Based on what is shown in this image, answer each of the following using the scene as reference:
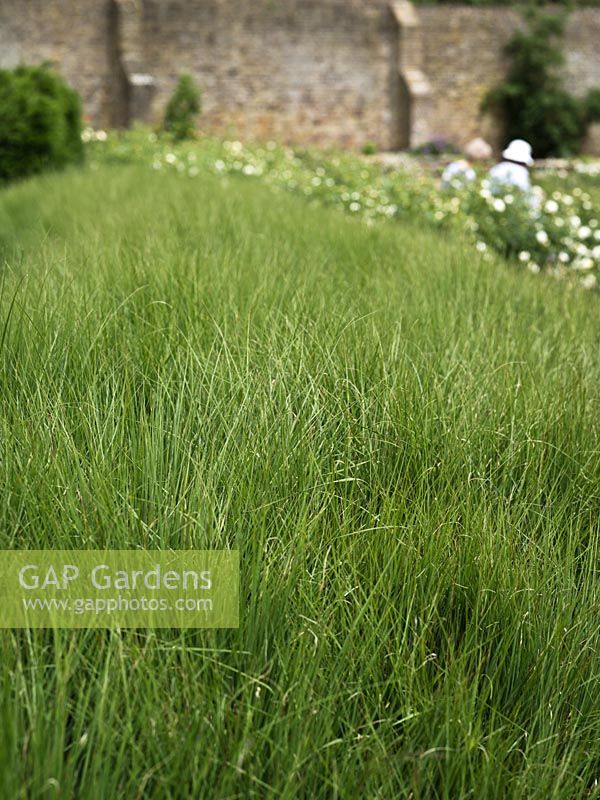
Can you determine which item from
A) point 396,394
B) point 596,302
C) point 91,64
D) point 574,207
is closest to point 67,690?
point 396,394

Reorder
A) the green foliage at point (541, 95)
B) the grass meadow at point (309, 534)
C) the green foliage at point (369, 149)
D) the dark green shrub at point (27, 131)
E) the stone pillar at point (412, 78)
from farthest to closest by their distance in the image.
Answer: the green foliage at point (541, 95) < the green foliage at point (369, 149) < the stone pillar at point (412, 78) < the dark green shrub at point (27, 131) < the grass meadow at point (309, 534)

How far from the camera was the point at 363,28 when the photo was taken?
61.7 ft

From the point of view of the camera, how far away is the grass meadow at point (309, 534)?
1.02 m

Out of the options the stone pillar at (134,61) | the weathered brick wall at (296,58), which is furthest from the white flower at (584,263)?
the weathered brick wall at (296,58)

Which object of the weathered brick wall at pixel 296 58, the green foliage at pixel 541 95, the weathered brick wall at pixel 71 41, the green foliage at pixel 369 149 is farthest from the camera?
the green foliage at pixel 541 95

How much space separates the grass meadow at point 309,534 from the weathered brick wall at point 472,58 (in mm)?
17910

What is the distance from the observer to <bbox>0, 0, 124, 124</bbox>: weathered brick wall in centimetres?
1725

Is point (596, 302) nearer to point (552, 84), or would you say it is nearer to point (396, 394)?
point (396, 394)

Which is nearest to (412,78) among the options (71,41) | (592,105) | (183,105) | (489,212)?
(592,105)

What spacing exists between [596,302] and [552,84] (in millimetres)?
17150

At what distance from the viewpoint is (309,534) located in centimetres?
132

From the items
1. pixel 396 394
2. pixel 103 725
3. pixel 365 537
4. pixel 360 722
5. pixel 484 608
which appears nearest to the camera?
pixel 103 725

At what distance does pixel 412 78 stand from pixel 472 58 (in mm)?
1762

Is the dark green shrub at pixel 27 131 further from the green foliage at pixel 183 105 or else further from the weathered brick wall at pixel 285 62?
the weathered brick wall at pixel 285 62
